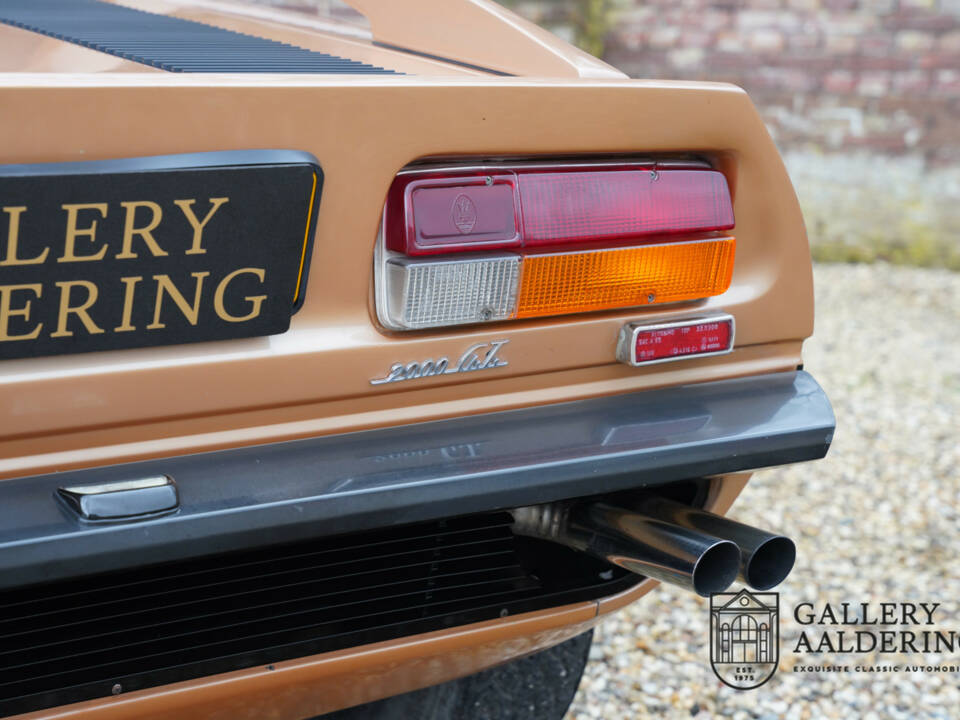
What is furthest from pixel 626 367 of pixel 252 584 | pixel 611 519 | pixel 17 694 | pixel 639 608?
pixel 639 608

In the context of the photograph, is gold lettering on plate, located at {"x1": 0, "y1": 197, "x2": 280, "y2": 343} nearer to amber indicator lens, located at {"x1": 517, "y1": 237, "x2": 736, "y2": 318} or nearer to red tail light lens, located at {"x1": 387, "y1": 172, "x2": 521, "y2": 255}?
red tail light lens, located at {"x1": 387, "y1": 172, "x2": 521, "y2": 255}

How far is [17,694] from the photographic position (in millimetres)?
1312

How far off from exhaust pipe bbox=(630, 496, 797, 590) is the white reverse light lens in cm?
45

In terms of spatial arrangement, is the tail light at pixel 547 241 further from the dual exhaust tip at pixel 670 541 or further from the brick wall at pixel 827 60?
the brick wall at pixel 827 60

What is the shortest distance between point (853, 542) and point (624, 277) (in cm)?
203

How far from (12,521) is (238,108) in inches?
23.0

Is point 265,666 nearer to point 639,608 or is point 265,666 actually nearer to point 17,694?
point 17,694

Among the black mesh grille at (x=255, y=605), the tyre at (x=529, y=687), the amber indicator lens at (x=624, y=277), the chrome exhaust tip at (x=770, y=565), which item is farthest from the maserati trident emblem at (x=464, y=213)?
the tyre at (x=529, y=687)

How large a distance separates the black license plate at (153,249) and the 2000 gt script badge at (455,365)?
0.18 m

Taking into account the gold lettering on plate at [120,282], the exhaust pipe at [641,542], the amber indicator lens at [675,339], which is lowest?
the exhaust pipe at [641,542]

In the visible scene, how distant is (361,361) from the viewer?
4.75ft
